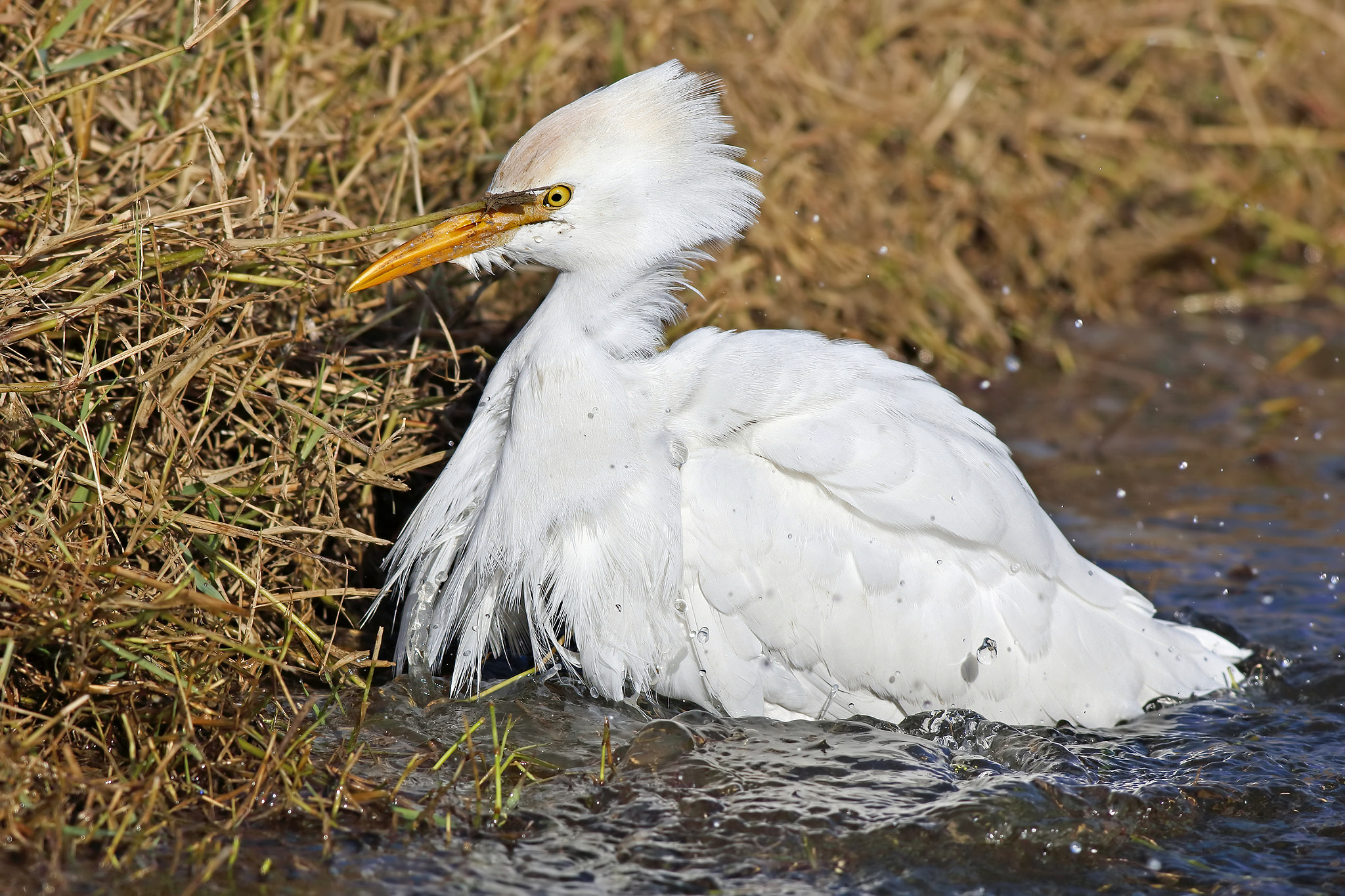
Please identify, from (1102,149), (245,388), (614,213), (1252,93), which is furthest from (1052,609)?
(1252,93)

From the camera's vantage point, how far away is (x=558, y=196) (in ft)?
11.4

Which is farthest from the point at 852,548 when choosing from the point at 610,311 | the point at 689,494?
the point at 610,311

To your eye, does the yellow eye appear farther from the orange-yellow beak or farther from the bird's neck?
the bird's neck

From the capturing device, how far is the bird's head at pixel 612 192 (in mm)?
3418

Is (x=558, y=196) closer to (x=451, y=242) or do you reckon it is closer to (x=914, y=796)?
(x=451, y=242)

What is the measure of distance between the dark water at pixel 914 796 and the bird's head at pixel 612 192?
48.4 inches

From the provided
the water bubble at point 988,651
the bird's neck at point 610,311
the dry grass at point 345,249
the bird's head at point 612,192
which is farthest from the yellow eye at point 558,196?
the water bubble at point 988,651

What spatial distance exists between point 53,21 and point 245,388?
1.39 meters

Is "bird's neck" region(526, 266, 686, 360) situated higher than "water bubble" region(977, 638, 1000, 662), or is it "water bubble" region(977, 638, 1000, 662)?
"bird's neck" region(526, 266, 686, 360)

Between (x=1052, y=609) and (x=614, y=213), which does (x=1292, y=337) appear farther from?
(x=614, y=213)

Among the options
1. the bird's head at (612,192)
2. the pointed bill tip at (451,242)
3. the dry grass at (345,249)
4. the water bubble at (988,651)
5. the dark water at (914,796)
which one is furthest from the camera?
the water bubble at (988,651)

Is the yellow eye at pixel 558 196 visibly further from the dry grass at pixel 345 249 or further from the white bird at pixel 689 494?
the dry grass at pixel 345 249

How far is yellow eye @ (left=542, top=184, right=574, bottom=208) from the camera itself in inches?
136

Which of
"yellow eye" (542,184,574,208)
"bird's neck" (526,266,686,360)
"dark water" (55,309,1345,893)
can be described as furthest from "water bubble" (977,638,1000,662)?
"yellow eye" (542,184,574,208)
